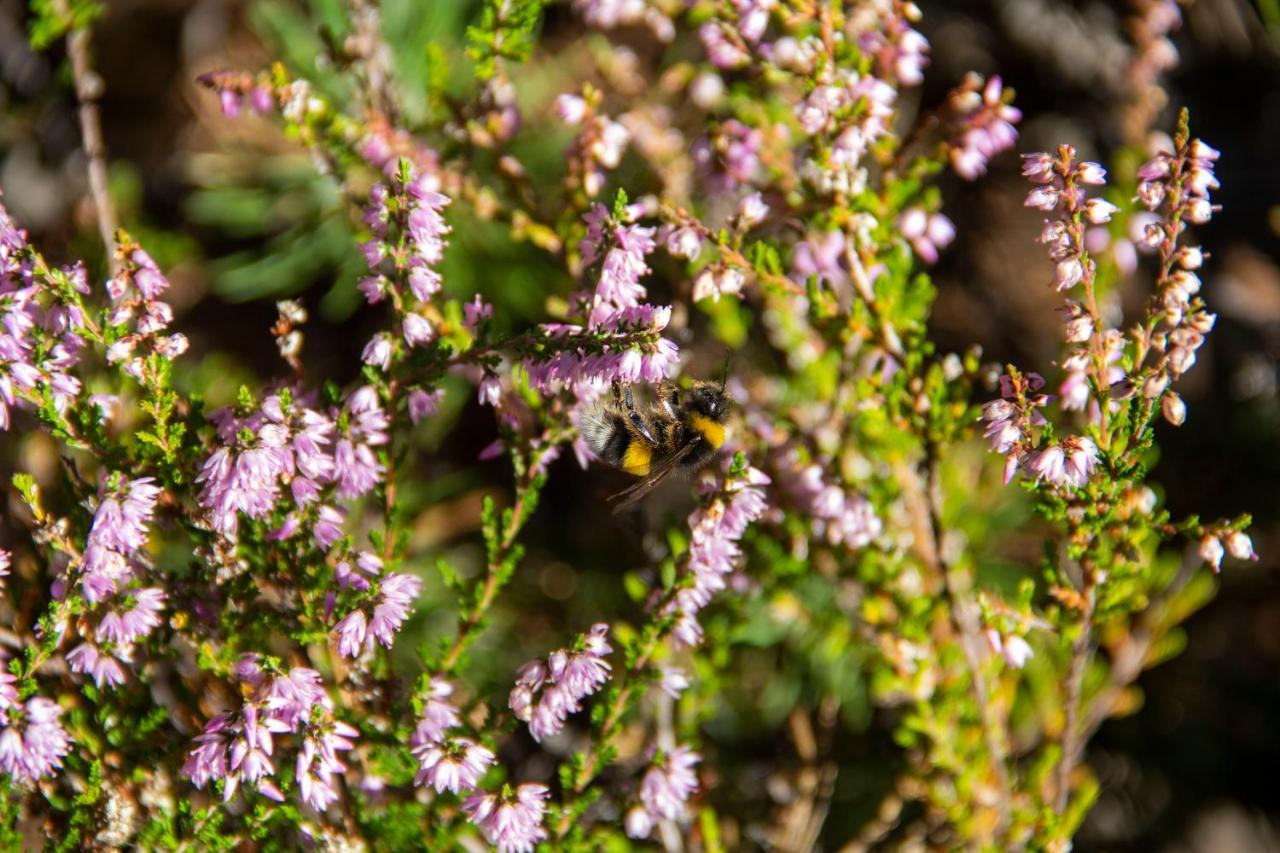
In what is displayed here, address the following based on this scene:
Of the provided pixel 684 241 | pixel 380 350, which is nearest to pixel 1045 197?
pixel 684 241

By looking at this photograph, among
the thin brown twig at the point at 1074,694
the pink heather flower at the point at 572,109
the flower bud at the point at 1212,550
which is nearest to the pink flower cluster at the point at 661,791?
the thin brown twig at the point at 1074,694

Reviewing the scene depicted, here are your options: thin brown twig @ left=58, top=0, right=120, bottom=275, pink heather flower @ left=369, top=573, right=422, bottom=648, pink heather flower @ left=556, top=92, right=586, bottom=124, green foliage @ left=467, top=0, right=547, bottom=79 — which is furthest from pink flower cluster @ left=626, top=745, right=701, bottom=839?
thin brown twig @ left=58, top=0, right=120, bottom=275

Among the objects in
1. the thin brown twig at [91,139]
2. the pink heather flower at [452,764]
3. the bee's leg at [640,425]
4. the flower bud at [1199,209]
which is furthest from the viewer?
the thin brown twig at [91,139]

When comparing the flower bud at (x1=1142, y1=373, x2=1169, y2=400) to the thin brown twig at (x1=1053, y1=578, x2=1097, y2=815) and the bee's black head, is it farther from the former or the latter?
the bee's black head

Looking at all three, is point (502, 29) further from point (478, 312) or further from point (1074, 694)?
point (1074, 694)

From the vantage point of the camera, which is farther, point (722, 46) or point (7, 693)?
point (722, 46)

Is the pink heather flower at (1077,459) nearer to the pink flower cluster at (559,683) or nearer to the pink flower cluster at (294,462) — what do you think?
the pink flower cluster at (559,683)
